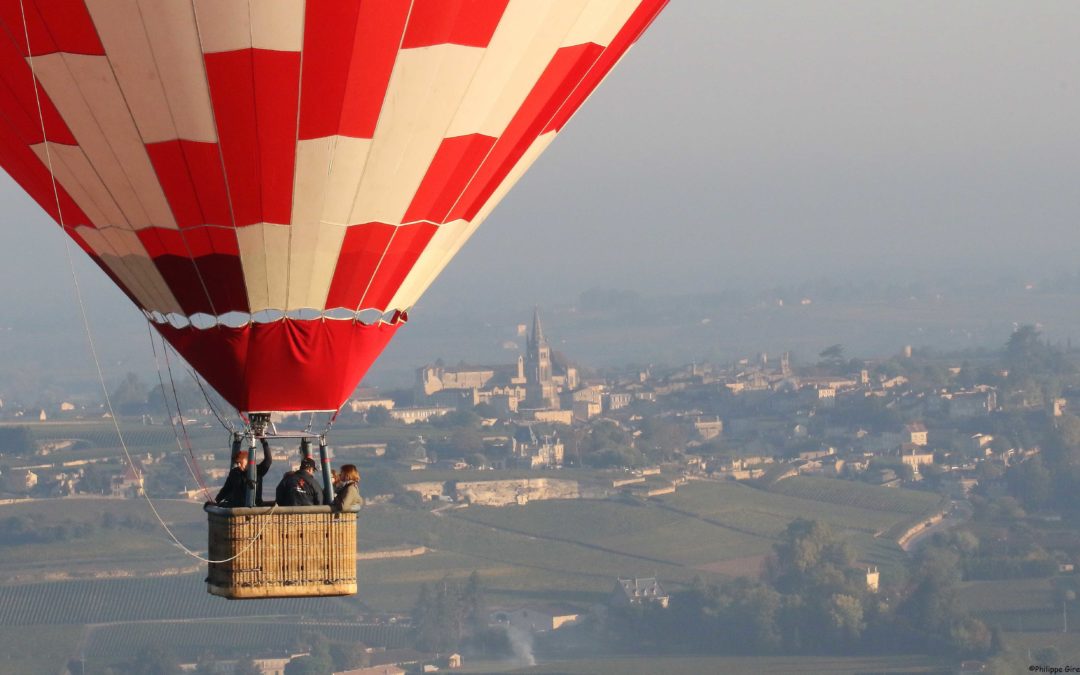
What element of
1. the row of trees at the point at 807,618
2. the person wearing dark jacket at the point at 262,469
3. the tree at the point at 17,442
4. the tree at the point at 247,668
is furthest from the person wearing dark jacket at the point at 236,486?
the tree at the point at 17,442

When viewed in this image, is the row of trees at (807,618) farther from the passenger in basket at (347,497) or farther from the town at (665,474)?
the passenger in basket at (347,497)

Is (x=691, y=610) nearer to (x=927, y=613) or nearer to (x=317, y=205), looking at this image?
(x=927, y=613)

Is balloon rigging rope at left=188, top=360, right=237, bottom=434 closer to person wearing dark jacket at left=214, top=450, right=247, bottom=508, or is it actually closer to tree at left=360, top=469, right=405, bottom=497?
person wearing dark jacket at left=214, top=450, right=247, bottom=508

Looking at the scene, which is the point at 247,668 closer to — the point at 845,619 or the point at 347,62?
the point at 845,619

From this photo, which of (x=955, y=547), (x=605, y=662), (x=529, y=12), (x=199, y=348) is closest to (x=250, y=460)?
(x=199, y=348)

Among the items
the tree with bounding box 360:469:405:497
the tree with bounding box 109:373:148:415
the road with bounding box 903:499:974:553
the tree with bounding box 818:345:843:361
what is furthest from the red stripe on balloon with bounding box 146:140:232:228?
the tree with bounding box 818:345:843:361

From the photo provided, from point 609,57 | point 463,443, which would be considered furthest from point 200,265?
point 463,443
